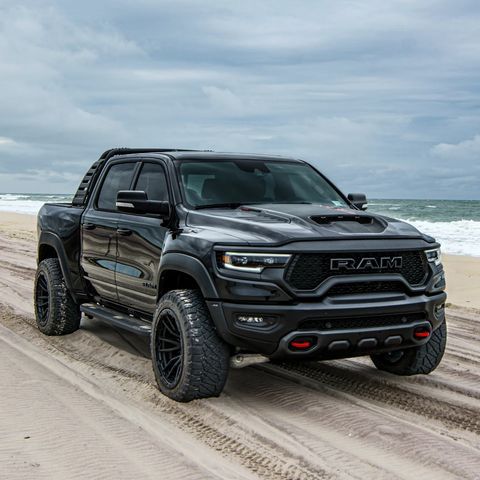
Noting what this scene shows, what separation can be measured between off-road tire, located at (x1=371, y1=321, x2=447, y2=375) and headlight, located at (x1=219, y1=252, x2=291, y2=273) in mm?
1685

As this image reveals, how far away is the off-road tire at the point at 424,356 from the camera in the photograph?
5.50 metres

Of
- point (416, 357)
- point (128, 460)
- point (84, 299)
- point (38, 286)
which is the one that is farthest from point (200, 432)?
point (38, 286)

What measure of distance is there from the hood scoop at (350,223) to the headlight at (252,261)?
51cm

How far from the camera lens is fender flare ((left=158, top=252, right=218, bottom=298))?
460cm

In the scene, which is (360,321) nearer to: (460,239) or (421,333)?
(421,333)

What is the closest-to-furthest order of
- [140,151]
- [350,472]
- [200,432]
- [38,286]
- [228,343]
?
[350,472] < [200,432] < [228,343] < [140,151] < [38,286]

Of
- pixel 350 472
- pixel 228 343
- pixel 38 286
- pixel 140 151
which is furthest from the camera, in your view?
pixel 38 286

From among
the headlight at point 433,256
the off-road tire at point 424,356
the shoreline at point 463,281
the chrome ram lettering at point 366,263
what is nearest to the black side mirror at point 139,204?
the chrome ram lettering at point 366,263

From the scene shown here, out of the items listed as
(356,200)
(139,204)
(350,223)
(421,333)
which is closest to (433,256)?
(421,333)

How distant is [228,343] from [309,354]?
21.0 inches

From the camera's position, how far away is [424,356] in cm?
552

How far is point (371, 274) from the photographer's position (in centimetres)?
462

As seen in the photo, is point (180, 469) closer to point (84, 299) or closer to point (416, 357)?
point (416, 357)

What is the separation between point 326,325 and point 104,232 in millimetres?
2581
